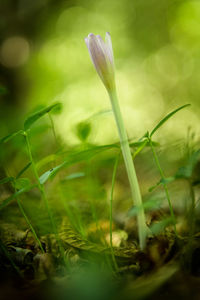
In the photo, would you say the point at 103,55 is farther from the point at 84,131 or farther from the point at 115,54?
the point at 115,54

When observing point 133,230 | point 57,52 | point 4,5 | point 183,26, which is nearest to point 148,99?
point 183,26

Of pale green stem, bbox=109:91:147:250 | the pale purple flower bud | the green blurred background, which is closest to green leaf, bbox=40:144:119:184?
pale green stem, bbox=109:91:147:250

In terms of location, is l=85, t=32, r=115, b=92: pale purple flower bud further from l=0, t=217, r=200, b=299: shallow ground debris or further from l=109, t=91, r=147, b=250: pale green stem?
l=0, t=217, r=200, b=299: shallow ground debris

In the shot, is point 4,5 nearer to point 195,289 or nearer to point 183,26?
point 183,26

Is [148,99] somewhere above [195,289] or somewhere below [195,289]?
above

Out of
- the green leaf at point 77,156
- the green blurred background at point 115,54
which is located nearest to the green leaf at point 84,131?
the green leaf at point 77,156
